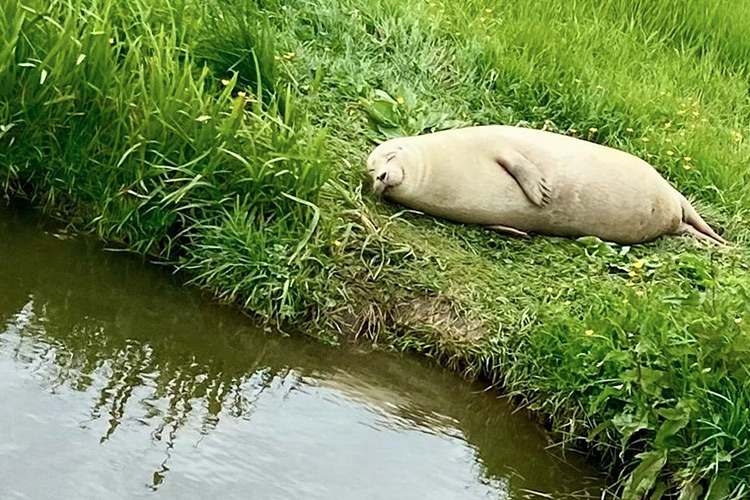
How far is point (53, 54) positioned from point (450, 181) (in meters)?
1.80

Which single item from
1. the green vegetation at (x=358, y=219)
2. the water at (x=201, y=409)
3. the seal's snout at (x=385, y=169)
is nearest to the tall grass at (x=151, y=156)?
the green vegetation at (x=358, y=219)

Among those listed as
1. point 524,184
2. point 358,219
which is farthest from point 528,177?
point 358,219

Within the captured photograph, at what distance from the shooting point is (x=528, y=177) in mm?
5406

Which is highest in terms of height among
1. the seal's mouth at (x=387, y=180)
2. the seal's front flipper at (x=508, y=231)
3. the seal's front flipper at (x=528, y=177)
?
the seal's front flipper at (x=528, y=177)

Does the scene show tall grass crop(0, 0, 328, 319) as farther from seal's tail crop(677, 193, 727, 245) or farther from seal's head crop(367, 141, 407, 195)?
seal's tail crop(677, 193, 727, 245)

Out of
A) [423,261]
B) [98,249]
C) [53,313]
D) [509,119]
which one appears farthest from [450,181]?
[53,313]

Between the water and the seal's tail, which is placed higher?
the seal's tail

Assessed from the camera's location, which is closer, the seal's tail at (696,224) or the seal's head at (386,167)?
the seal's head at (386,167)

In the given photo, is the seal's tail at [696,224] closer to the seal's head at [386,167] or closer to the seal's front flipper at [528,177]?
the seal's front flipper at [528,177]

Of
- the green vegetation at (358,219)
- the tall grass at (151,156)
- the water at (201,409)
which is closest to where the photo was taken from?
the water at (201,409)

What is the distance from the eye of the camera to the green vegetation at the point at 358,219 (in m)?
4.07

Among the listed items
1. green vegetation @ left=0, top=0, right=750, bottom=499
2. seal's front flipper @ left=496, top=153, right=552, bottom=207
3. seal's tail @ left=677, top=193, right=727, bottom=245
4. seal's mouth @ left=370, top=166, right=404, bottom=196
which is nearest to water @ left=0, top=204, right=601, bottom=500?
green vegetation @ left=0, top=0, right=750, bottom=499

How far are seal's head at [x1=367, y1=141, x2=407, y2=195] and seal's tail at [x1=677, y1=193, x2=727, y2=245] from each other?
4.93ft

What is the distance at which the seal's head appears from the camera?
5.20 metres
